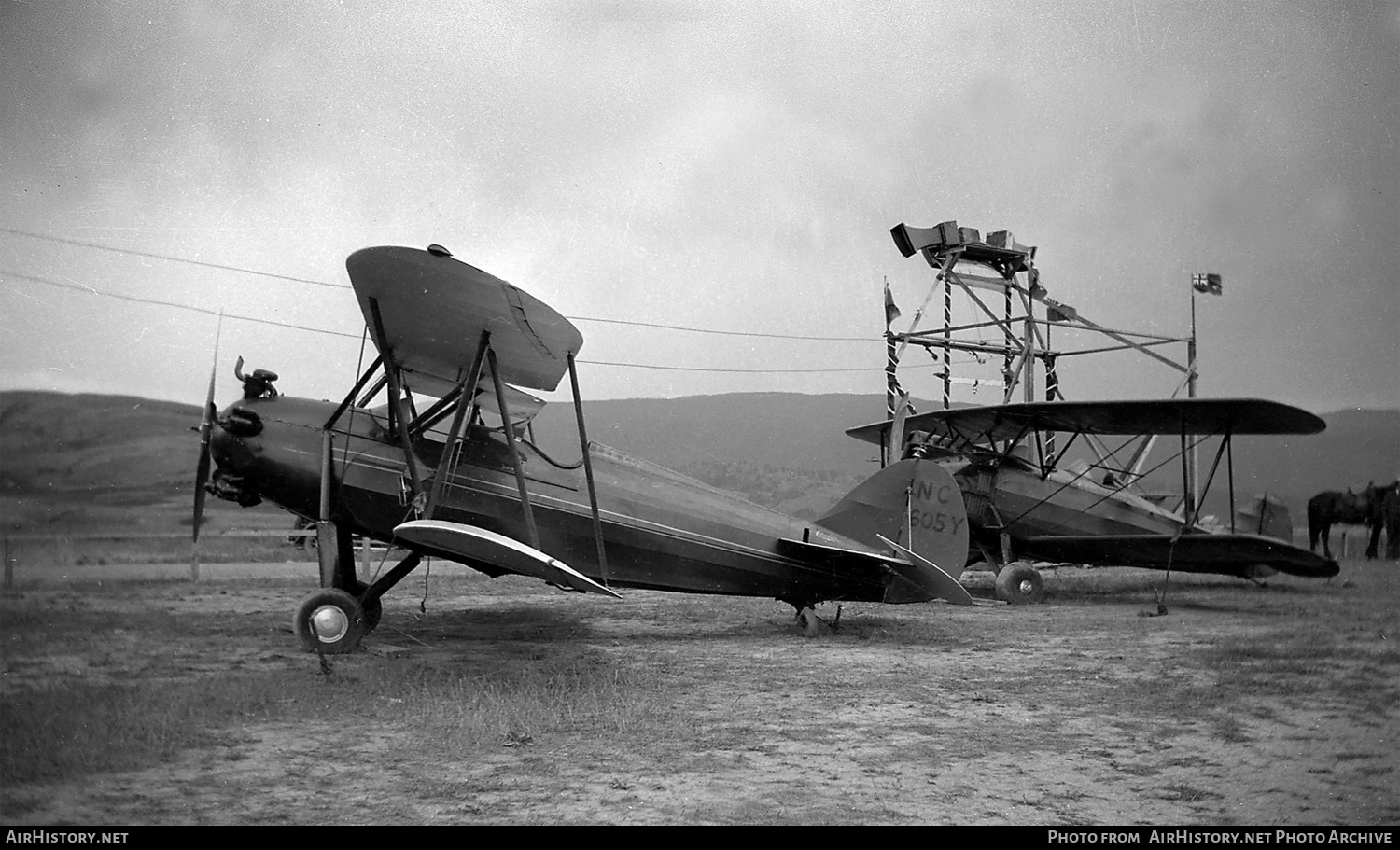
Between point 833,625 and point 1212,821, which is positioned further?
point 833,625

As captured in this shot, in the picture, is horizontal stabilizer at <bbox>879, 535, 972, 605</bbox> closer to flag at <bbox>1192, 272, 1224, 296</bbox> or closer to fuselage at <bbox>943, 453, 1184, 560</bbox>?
flag at <bbox>1192, 272, 1224, 296</bbox>

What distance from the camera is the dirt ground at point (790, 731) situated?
10.2 feet

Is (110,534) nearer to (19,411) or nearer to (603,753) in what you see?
(19,411)

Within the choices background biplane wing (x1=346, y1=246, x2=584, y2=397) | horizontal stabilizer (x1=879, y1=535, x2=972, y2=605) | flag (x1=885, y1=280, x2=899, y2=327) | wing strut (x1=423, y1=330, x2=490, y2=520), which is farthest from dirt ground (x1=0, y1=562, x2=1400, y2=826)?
flag (x1=885, y1=280, x2=899, y2=327)

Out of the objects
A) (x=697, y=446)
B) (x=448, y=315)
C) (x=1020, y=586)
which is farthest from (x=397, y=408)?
(x=697, y=446)

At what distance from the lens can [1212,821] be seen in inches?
119

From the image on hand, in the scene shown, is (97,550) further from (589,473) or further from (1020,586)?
(1020,586)

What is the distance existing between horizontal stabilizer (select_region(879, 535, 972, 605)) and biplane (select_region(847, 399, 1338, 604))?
2414 mm

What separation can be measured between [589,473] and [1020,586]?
7.18 m

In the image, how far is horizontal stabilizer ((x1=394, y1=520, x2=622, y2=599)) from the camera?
5.43 m

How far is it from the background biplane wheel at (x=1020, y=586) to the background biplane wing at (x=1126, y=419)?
1.95 meters

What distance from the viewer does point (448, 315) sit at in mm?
5898
